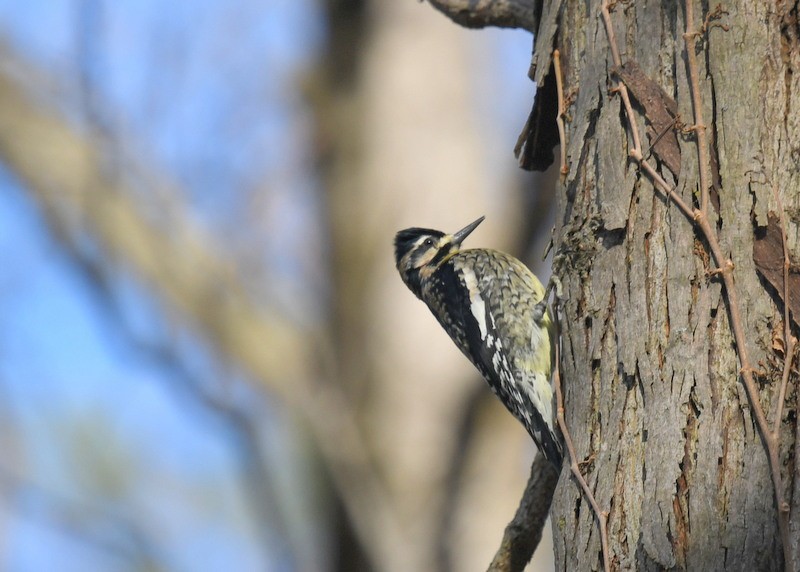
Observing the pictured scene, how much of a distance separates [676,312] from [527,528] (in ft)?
3.98

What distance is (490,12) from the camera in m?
3.98

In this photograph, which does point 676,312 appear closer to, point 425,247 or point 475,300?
point 475,300

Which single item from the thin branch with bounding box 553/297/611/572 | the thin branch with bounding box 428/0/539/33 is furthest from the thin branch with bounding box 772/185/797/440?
the thin branch with bounding box 428/0/539/33

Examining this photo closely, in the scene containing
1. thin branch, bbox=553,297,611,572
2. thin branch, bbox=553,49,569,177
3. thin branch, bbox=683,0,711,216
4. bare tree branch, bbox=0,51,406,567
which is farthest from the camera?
bare tree branch, bbox=0,51,406,567

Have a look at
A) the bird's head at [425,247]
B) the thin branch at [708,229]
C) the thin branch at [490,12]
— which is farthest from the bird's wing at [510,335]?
the thin branch at [708,229]

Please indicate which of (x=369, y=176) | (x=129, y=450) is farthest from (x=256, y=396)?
(x=129, y=450)

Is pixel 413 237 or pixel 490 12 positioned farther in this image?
pixel 413 237

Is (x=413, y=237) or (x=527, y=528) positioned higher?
(x=413, y=237)

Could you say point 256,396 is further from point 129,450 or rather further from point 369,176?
point 129,450

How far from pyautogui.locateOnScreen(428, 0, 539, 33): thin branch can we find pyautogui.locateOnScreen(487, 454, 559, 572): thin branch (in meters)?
1.80

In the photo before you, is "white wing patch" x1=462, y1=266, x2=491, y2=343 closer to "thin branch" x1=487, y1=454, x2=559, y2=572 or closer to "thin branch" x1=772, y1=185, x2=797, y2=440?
"thin branch" x1=487, y1=454, x2=559, y2=572

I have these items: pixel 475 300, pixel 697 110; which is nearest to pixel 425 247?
pixel 475 300

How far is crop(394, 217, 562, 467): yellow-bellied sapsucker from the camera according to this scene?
12.5 ft

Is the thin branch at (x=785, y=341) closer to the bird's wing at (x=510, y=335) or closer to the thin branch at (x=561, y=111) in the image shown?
the thin branch at (x=561, y=111)
